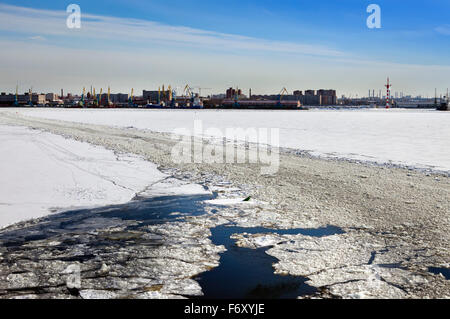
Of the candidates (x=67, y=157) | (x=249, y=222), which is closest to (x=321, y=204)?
(x=249, y=222)

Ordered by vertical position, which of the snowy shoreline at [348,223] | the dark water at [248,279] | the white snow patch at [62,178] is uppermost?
the white snow patch at [62,178]

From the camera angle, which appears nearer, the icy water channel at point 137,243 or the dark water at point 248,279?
the dark water at point 248,279

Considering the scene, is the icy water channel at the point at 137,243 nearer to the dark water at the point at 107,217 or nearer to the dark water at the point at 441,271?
the dark water at the point at 107,217

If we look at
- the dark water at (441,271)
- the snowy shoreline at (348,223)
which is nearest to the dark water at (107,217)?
the snowy shoreline at (348,223)

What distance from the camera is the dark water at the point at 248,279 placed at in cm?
357

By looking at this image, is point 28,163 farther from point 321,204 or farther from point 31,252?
point 321,204

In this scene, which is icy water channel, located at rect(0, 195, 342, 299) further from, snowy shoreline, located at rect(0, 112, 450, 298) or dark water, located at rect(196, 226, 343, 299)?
snowy shoreline, located at rect(0, 112, 450, 298)

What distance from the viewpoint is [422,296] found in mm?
3477

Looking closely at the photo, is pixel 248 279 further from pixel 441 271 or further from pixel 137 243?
pixel 441 271

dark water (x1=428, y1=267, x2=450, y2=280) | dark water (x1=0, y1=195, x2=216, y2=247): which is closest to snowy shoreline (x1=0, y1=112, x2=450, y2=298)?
dark water (x1=428, y1=267, x2=450, y2=280)

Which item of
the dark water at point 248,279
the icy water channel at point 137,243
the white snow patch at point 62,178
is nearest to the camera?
the dark water at point 248,279

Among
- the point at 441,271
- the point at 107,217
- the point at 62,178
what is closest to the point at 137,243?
the point at 107,217

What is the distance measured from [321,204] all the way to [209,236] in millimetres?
2375

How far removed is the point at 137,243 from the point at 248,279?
62.7 inches
